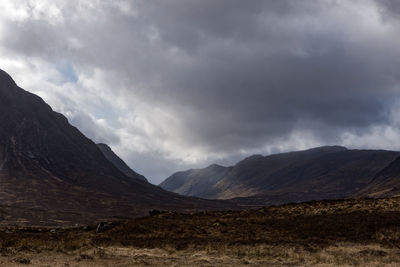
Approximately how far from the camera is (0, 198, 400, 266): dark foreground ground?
86.1 ft

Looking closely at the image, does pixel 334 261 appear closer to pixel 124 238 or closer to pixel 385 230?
pixel 385 230

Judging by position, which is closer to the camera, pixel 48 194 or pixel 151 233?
pixel 151 233

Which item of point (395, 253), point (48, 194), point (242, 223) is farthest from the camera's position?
point (48, 194)

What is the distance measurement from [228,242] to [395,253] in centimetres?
1288

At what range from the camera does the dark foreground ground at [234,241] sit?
26.2 metres

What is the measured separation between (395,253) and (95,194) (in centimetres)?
18383

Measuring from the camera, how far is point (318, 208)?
45.5 meters

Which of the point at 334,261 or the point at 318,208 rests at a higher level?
the point at 318,208

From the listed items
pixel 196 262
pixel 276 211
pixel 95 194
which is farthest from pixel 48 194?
pixel 196 262

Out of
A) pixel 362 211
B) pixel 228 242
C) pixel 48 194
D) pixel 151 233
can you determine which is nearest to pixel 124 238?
pixel 151 233

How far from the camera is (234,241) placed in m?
32.5

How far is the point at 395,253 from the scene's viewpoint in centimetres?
2762

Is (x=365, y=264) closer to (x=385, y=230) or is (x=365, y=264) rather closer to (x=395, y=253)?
(x=395, y=253)

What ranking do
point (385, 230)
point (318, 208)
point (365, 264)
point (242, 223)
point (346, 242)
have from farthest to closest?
point (318, 208) → point (242, 223) → point (385, 230) → point (346, 242) → point (365, 264)
